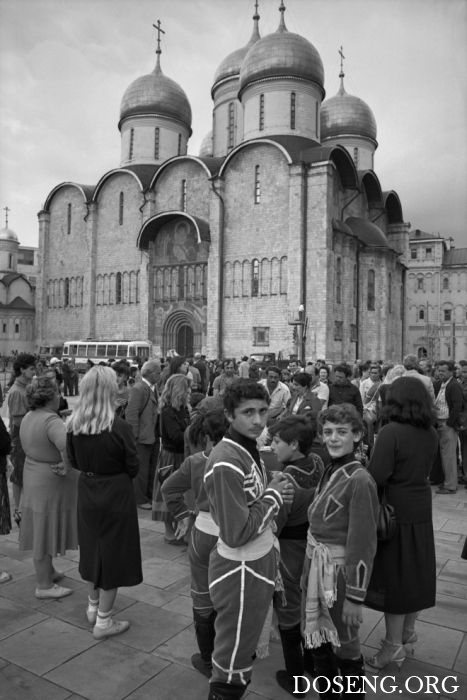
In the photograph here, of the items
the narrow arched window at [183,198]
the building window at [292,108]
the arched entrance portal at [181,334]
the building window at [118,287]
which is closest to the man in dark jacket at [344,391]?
the arched entrance portal at [181,334]

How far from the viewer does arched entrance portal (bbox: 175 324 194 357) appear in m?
31.1

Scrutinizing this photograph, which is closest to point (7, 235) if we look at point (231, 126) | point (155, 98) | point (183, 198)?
point (155, 98)

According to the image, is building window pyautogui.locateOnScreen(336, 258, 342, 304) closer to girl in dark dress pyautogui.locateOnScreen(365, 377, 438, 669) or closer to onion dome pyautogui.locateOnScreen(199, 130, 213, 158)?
onion dome pyautogui.locateOnScreen(199, 130, 213, 158)

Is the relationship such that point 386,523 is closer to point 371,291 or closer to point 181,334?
point 371,291

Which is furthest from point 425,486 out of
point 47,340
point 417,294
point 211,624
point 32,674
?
point 417,294

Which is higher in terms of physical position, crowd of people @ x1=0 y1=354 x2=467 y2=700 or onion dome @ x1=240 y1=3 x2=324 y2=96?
onion dome @ x1=240 y1=3 x2=324 y2=96

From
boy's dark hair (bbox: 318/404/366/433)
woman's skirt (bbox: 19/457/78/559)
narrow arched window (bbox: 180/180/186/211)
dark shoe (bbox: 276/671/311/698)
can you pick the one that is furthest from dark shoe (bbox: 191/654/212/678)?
narrow arched window (bbox: 180/180/186/211)

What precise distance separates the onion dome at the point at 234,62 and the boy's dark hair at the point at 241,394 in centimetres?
3812

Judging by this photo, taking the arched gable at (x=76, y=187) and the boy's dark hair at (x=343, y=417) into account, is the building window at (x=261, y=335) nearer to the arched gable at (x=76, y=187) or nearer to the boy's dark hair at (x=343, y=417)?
the arched gable at (x=76, y=187)

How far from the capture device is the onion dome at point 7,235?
5850 centimetres

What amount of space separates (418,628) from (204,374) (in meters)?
12.1

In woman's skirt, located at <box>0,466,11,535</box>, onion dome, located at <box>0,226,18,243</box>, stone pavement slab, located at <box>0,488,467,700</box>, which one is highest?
onion dome, located at <box>0,226,18,243</box>

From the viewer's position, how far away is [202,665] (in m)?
3.19

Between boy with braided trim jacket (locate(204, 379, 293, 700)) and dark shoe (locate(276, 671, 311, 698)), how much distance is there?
26.9 inches
